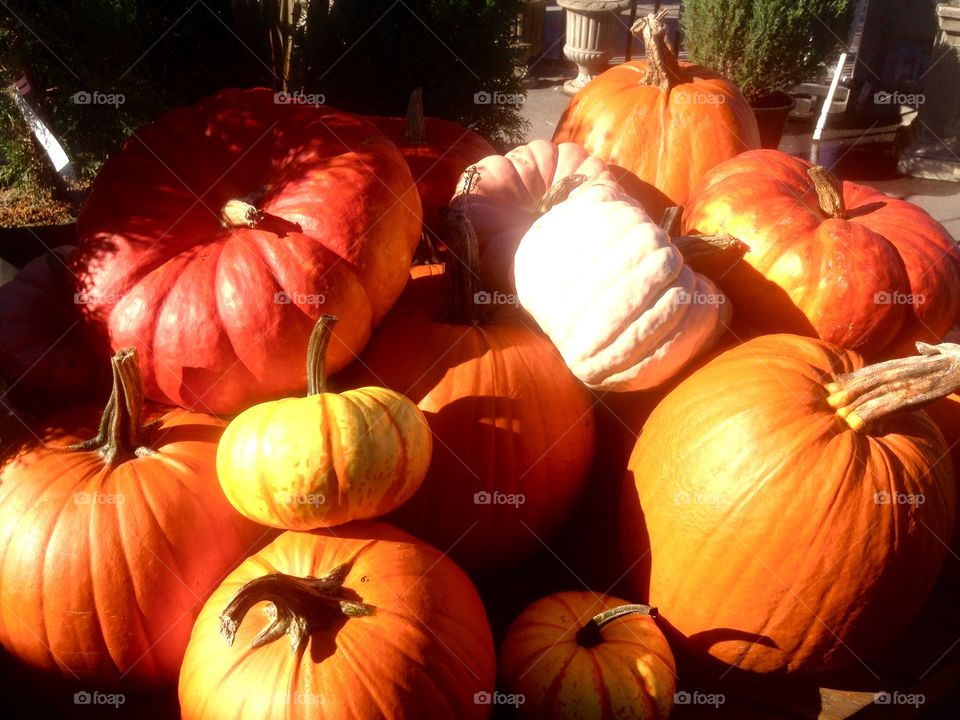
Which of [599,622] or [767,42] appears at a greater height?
[767,42]

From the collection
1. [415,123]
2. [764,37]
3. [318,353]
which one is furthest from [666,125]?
[764,37]

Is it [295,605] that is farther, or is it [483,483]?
[483,483]

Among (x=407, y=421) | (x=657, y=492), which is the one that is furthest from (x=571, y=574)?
(x=407, y=421)

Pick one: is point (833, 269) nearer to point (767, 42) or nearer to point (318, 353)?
point (318, 353)

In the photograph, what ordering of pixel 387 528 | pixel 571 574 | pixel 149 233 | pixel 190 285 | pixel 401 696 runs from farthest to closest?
1. pixel 571 574
2. pixel 149 233
3. pixel 190 285
4. pixel 387 528
5. pixel 401 696

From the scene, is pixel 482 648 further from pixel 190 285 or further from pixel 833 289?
pixel 833 289

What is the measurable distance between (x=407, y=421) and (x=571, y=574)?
71cm

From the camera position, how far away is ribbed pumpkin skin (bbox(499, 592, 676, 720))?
137cm

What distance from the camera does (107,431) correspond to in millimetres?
1565

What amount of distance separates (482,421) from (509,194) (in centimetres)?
71

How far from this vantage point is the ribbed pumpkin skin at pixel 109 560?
1443 mm

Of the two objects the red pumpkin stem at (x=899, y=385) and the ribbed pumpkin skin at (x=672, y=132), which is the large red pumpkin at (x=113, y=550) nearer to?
the red pumpkin stem at (x=899, y=385)

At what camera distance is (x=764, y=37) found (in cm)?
648

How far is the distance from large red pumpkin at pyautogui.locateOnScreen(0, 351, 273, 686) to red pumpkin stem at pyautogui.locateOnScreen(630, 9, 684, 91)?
1898 mm
